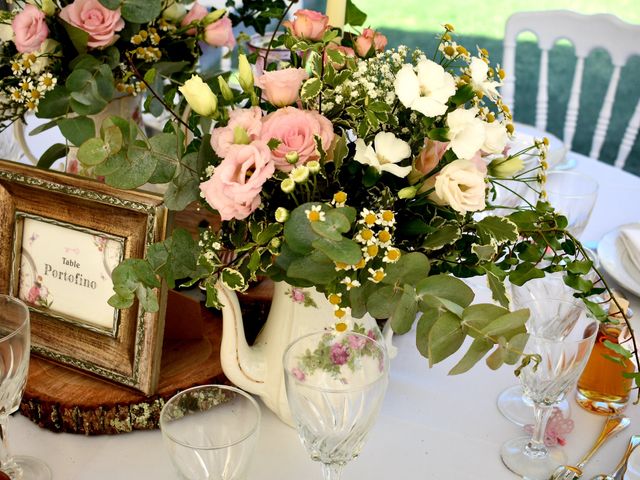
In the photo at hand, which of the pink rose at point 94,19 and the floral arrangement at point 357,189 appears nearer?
the floral arrangement at point 357,189

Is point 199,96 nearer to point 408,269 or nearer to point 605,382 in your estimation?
point 408,269

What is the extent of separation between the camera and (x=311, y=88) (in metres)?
0.65

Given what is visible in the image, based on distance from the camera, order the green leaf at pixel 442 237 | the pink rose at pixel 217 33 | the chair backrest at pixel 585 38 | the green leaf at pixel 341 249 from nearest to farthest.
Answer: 1. the green leaf at pixel 341 249
2. the green leaf at pixel 442 237
3. the pink rose at pixel 217 33
4. the chair backrest at pixel 585 38

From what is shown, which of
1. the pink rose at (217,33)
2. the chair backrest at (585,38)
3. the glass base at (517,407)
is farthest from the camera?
the chair backrest at (585,38)

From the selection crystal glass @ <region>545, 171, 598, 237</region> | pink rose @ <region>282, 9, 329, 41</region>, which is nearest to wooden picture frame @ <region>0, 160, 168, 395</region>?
pink rose @ <region>282, 9, 329, 41</region>

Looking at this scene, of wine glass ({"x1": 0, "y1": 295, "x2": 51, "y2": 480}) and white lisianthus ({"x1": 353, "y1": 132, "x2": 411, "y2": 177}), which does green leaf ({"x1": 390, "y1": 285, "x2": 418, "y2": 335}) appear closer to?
white lisianthus ({"x1": 353, "y1": 132, "x2": 411, "y2": 177})

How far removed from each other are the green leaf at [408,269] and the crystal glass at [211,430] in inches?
7.2

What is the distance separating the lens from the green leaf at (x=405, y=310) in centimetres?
63

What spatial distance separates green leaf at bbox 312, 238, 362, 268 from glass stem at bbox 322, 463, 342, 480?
9.1 inches

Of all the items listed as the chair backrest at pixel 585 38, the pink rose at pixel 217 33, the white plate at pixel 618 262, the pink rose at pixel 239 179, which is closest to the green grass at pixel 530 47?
the chair backrest at pixel 585 38

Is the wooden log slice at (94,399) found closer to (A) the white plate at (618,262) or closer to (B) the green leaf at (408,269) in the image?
(B) the green leaf at (408,269)

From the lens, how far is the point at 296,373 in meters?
0.72

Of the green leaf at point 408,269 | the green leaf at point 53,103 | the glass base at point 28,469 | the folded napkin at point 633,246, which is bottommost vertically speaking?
the glass base at point 28,469

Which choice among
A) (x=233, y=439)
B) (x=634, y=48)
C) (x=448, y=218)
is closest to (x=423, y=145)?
(x=448, y=218)
